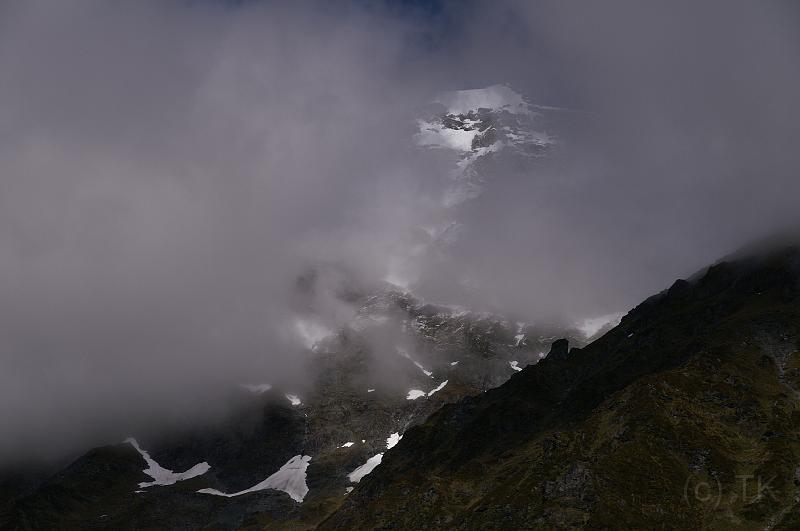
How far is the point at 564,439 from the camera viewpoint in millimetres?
167375

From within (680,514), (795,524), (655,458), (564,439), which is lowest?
(795,524)

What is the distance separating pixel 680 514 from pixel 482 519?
4514 centimetres

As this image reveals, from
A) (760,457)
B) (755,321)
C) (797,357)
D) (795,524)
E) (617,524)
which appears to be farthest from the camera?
(755,321)

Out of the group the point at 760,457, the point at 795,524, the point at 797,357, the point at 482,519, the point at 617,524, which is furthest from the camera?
the point at 797,357

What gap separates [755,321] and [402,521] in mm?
114298

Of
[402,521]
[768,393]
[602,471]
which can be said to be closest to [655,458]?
[602,471]

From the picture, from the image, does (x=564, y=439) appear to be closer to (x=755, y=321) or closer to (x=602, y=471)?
(x=602, y=471)

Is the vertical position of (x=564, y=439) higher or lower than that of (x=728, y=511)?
higher

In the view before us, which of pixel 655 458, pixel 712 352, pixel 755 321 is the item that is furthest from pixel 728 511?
pixel 755 321

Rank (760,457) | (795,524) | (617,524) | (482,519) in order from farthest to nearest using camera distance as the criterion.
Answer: (482,519) → (760,457) → (617,524) → (795,524)

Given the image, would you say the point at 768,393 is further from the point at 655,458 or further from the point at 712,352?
the point at 655,458

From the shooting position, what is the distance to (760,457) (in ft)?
485

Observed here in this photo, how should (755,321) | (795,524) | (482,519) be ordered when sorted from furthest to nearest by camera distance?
1. (755,321)
2. (482,519)
3. (795,524)

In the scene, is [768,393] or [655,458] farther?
[768,393]
